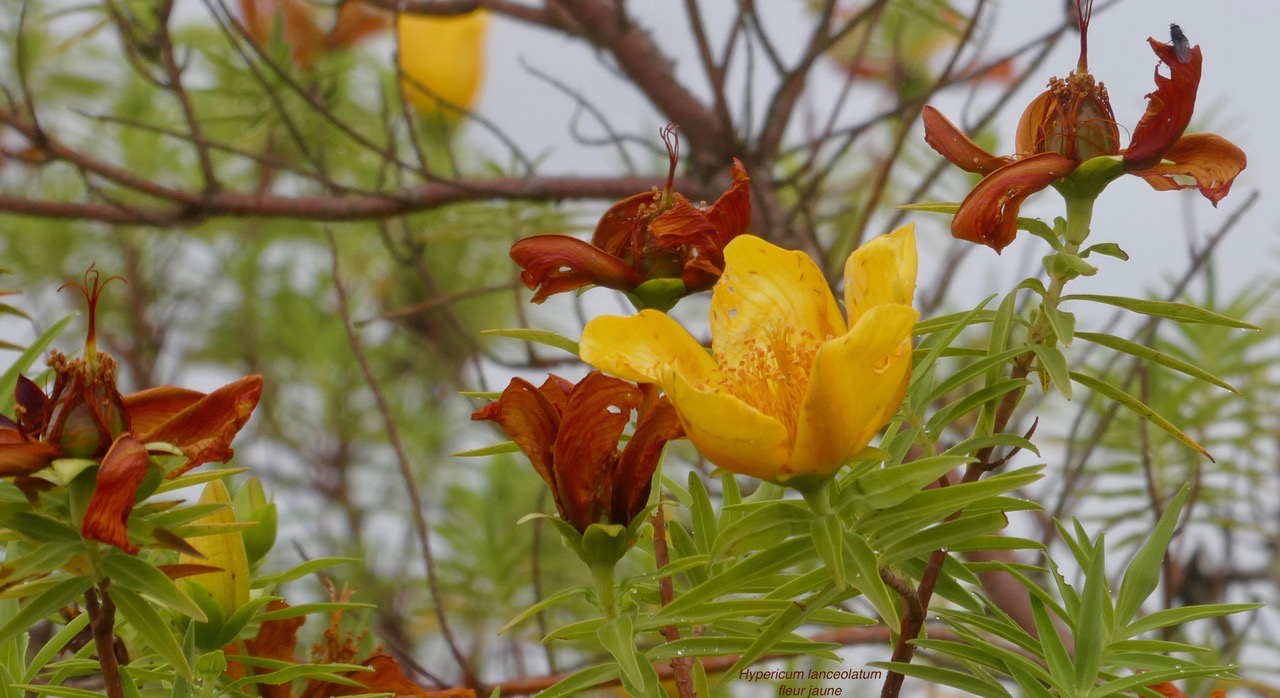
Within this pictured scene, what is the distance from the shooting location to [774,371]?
404 millimetres

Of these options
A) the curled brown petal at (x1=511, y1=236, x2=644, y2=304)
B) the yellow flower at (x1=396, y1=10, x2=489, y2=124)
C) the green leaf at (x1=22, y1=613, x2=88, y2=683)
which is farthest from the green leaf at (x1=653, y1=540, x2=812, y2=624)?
the yellow flower at (x1=396, y1=10, x2=489, y2=124)

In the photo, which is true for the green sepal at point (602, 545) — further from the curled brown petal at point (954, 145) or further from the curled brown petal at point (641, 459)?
the curled brown petal at point (954, 145)

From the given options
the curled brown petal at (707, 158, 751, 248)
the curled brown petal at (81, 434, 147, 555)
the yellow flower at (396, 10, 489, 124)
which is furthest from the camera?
the yellow flower at (396, 10, 489, 124)

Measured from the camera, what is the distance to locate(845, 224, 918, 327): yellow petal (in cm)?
36

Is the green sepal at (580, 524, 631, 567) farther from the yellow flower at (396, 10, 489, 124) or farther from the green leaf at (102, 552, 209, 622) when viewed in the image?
the yellow flower at (396, 10, 489, 124)

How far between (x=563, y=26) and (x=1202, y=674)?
3.21 ft

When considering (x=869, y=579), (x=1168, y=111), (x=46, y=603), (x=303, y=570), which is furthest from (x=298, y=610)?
(x=1168, y=111)

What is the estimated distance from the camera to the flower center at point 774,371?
396 millimetres

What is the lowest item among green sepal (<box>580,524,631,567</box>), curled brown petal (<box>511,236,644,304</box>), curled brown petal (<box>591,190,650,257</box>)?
green sepal (<box>580,524,631,567</box>)

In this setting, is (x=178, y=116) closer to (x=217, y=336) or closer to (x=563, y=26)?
(x=217, y=336)

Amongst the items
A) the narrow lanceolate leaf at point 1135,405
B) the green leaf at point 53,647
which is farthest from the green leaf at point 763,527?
the green leaf at point 53,647

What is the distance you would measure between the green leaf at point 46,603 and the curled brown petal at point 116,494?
0.03 meters

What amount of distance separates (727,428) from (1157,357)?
0.49 feet

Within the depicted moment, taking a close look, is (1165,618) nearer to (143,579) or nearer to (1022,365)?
(1022,365)
